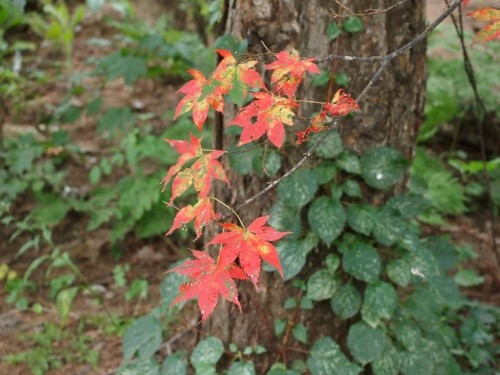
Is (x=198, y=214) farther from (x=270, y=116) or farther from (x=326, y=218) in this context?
(x=326, y=218)

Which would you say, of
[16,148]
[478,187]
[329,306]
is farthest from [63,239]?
[478,187]

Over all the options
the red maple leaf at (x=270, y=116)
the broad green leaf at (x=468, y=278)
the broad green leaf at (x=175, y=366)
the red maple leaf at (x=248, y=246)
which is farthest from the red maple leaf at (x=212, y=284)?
the broad green leaf at (x=468, y=278)

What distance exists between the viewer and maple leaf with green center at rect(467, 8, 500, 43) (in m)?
1.46

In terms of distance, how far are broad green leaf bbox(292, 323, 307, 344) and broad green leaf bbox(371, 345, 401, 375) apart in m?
0.27

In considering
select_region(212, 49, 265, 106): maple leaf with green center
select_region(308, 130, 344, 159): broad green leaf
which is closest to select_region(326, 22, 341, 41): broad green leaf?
select_region(308, 130, 344, 159): broad green leaf

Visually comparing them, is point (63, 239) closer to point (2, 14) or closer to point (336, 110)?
point (2, 14)

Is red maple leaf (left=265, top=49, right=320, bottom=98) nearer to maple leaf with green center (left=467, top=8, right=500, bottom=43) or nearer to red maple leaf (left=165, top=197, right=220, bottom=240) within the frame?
red maple leaf (left=165, top=197, right=220, bottom=240)

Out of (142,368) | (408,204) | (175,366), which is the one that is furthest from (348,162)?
(142,368)

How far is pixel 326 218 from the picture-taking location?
1855 millimetres

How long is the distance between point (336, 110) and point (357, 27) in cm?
53

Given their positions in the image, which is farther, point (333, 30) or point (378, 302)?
point (378, 302)

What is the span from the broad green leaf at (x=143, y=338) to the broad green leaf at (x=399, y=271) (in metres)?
0.93

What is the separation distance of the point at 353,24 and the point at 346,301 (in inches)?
38.1

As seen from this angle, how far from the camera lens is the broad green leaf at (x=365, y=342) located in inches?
76.6
